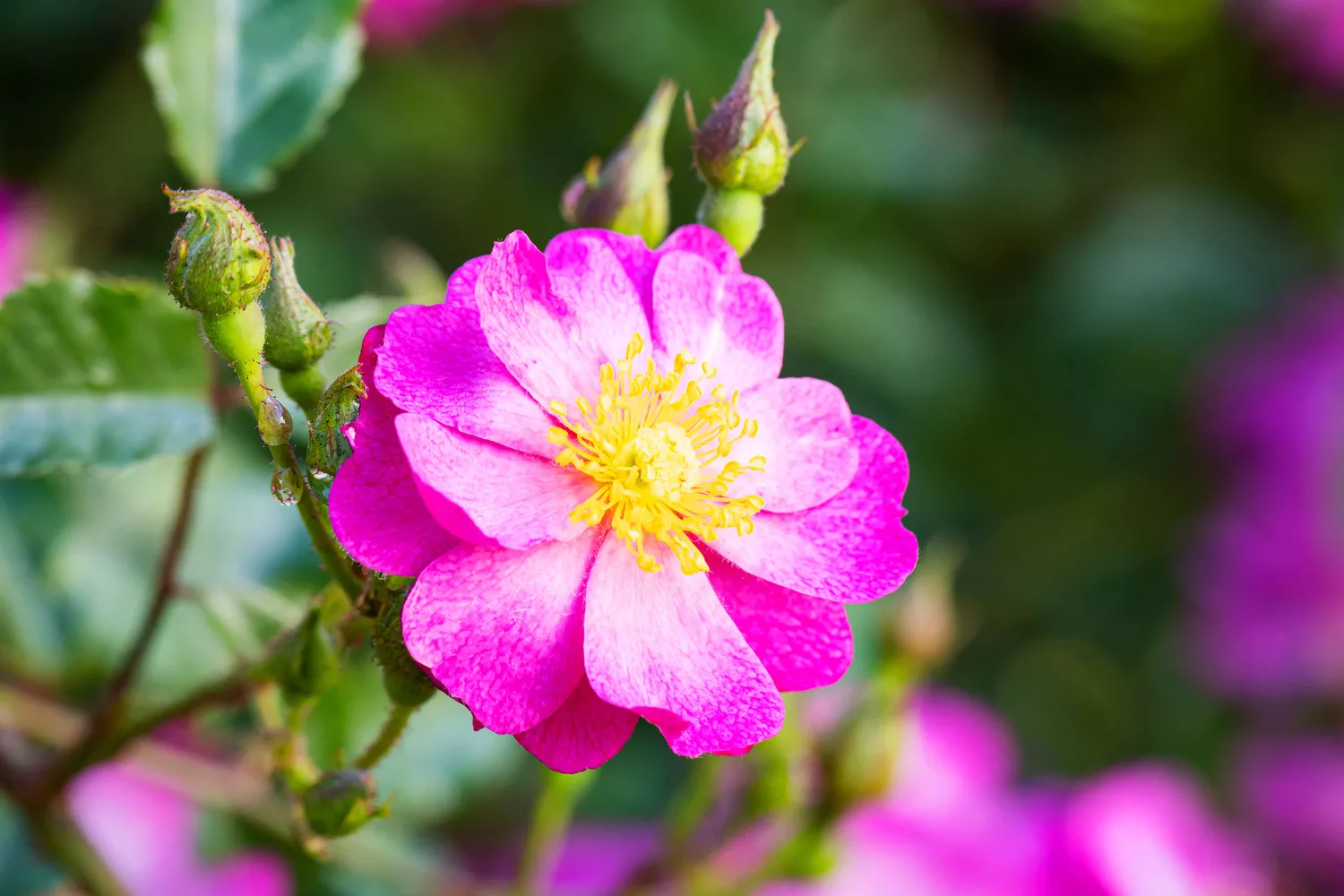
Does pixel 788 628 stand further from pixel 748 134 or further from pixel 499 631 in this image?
pixel 748 134

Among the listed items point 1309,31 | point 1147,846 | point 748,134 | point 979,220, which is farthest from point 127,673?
point 1309,31

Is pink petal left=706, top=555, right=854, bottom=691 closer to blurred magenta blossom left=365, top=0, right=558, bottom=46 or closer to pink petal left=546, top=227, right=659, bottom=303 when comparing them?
pink petal left=546, top=227, right=659, bottom=303

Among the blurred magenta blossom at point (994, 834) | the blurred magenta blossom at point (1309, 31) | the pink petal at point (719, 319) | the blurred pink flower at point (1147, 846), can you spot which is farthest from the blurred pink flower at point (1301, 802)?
the pink petal at point (719, 319)

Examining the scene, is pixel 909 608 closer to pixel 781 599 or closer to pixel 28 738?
pixel 781 599

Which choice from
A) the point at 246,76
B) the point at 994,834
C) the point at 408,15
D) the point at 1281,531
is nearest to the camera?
the point at 246,76

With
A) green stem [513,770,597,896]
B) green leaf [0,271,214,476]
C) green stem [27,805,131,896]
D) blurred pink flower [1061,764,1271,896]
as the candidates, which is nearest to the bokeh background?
blurred pink flower [1061,764,1271,896]
